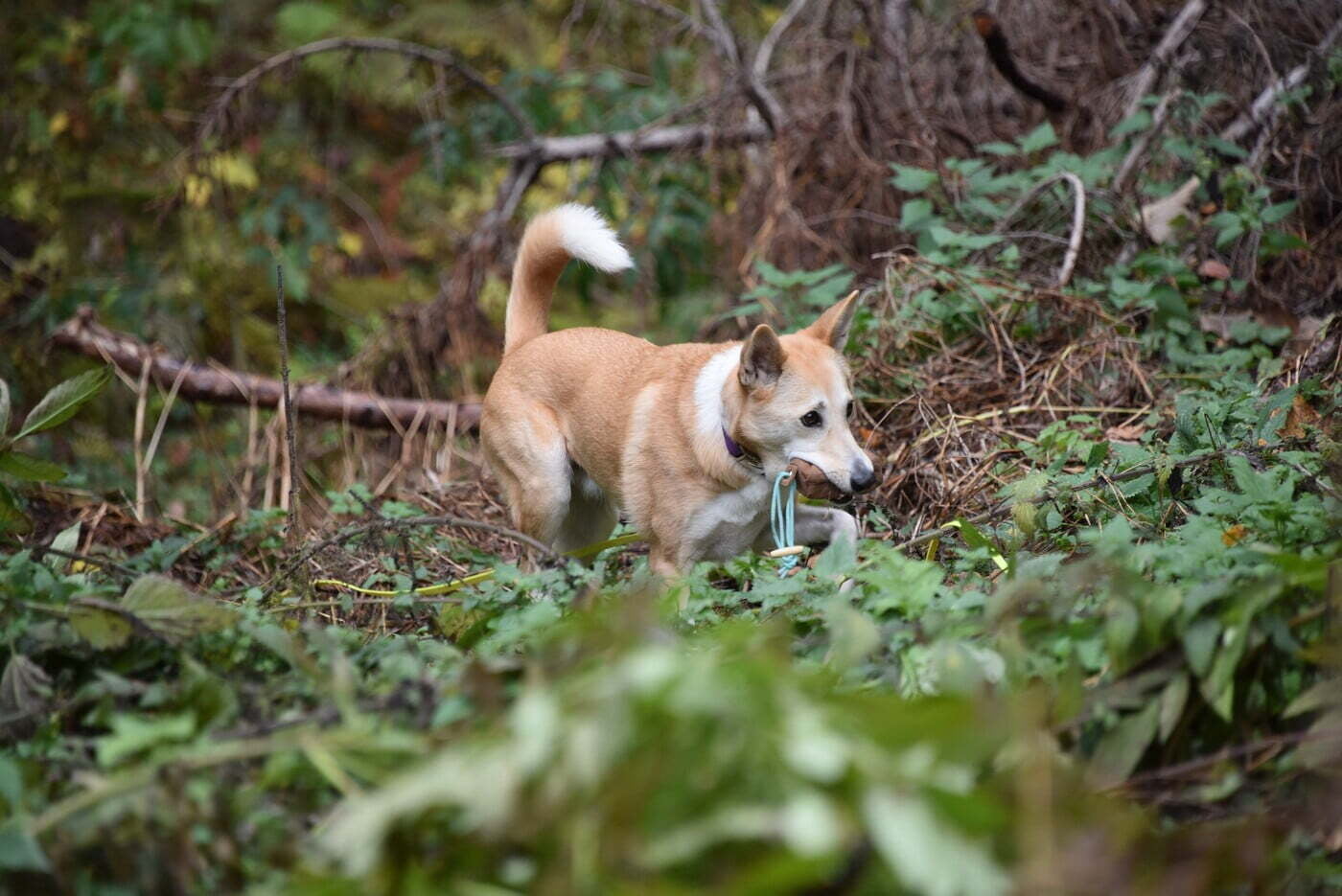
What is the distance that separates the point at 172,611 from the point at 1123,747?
1.92 meters

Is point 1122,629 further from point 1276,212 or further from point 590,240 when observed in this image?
point 1276,212

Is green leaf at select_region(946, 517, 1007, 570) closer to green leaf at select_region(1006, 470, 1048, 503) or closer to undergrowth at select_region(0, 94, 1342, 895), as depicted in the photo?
undergrowth at select_region(0, 94, 1342, 895)

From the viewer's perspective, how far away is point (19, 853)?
6.09ft

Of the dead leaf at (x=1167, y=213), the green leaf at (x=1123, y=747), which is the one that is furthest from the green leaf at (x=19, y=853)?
the dead leaf at (x=1167, y=213)

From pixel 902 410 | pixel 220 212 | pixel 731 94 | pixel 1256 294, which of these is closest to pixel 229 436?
pixel 220 212

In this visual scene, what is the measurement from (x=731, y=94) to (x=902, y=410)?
2.70m

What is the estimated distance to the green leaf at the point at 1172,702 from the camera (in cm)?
219

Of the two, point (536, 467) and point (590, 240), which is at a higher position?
point (590, 240)

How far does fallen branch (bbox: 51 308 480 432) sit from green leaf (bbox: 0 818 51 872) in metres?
4.42

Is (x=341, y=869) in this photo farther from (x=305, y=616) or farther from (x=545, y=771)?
(x=305, y=616)

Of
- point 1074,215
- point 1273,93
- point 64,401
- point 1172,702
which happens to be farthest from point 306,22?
point 1172,702

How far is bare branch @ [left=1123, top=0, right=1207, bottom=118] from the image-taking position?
6047 mm

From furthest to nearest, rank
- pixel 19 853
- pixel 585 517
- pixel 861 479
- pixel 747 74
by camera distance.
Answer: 1. pixel 747 74
2. pixel 585 517
3. pixel 861 479
4. pixel 19 853

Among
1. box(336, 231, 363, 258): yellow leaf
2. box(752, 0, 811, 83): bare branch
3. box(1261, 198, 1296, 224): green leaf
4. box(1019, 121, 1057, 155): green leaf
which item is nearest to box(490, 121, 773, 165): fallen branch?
box(752, 0, 811, 83): bare branch
